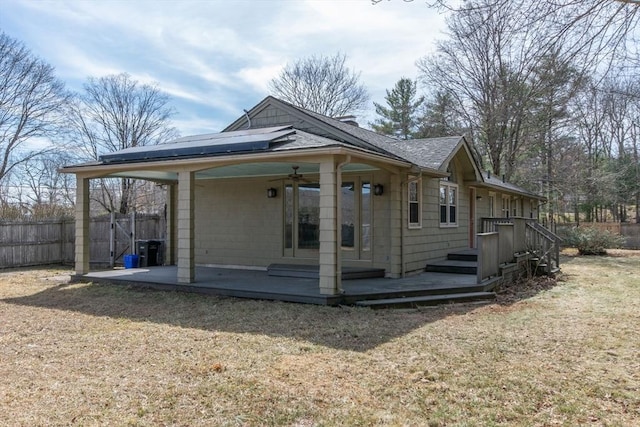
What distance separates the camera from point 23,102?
1966 cm

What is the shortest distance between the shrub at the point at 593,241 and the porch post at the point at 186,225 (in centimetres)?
1882

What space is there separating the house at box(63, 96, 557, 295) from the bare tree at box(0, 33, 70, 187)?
11112 mm

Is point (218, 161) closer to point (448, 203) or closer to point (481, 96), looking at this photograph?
point (448, 203)

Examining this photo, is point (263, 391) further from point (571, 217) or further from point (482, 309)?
point (571, 217)

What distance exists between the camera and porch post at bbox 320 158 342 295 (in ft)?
24.9

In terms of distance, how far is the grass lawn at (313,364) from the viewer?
143 inches

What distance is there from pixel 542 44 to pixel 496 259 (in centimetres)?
510

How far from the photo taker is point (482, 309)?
25.9 ft

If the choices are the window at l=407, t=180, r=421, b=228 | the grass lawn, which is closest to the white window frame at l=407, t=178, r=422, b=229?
the window at l=407, t=180, r=421, b=228

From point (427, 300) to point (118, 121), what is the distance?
69.9 ft

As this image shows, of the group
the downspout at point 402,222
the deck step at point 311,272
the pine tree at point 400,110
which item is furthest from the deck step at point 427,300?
the pine tree at point 400,110

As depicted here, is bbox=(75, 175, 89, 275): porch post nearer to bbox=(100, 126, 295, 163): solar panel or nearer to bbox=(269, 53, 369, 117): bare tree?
bbox=(100, 126, 295, 163): solar panel

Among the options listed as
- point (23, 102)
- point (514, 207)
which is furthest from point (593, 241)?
point (23, 102)

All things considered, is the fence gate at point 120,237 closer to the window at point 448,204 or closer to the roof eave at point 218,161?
the roof eave at point 218,161
